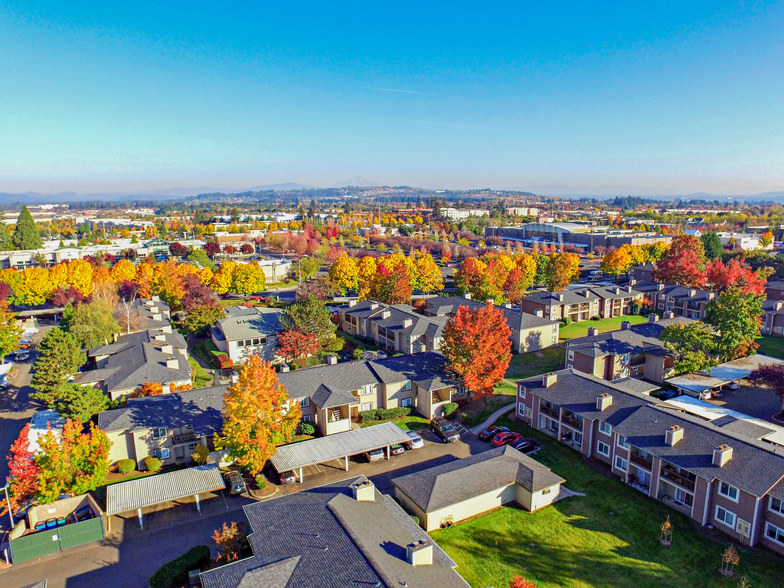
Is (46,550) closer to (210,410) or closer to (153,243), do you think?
(210,410)

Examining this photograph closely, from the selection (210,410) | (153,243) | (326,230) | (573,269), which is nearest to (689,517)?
(210,410)

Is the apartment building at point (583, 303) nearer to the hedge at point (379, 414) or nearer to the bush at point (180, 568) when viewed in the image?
the hedge at point (379, 414)

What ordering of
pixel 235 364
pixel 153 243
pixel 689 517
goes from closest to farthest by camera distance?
1. pixel 689 517
2. pixel 235 364
3. pixel 153 243

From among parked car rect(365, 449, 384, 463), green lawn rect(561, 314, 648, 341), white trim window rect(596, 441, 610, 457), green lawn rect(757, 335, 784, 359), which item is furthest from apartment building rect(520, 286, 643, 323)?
parked car rect(365, 449, 384, 463)

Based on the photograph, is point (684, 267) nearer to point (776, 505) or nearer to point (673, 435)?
point (673, 435)

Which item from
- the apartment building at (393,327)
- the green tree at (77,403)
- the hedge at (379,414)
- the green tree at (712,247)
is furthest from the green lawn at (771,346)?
the green tree at (77,403)

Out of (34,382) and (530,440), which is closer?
(530,440)
